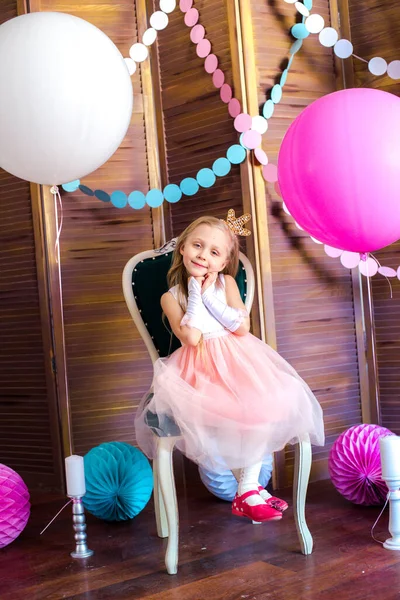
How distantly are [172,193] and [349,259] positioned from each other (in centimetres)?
77

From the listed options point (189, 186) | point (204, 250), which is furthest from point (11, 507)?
point (189, 186)

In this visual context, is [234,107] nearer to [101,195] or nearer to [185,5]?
[185,5]

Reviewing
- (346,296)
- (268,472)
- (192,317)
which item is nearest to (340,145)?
(192,317)

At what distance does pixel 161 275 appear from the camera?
2.86 metres

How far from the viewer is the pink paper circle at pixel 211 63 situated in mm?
3168

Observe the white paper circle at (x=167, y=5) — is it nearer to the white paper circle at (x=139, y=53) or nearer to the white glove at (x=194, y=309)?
the white paper circle at (x=139, y=53)

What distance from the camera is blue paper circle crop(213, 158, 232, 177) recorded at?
3.15 meters

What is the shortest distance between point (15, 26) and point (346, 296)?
167 centimetres

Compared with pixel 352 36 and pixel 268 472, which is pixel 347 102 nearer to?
pixel 352 36

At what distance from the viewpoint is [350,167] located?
2365 mm

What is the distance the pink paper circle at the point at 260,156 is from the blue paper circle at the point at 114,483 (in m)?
1.21

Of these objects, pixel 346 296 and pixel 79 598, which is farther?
pixel 346 296

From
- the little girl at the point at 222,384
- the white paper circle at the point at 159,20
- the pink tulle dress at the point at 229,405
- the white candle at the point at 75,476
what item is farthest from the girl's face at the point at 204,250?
the white paper circle at the point at 159,20

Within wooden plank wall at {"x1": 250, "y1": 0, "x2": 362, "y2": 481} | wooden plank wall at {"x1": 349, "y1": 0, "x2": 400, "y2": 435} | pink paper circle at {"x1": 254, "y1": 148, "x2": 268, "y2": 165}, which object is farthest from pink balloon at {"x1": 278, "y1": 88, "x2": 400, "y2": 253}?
wooden plank wall at {"x1": 349, "y1": 0, "x2": 400, "y2": 435}
